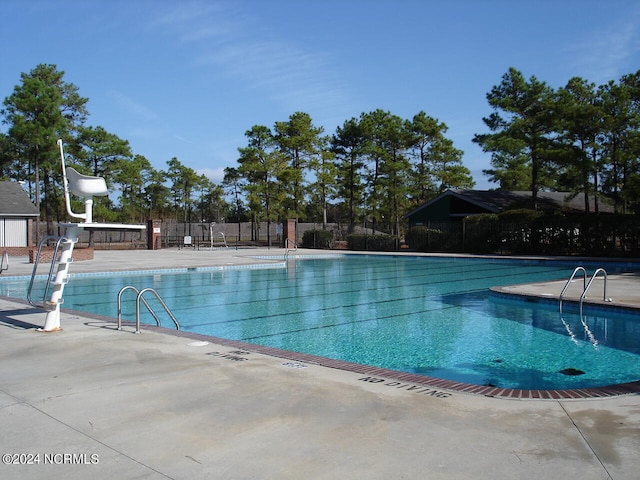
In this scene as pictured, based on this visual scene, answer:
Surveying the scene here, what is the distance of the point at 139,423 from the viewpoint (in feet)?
12.8

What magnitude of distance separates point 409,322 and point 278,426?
671 centimetres

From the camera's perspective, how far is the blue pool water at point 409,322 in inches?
283

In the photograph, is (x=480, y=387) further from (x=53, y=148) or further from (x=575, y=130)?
(x=53, y=148)

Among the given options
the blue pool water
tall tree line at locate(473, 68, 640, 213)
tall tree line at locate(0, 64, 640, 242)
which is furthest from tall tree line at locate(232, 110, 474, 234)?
Answer: the blue pool water

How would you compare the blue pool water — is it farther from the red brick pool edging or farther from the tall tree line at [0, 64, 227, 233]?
the tall tree line at [0, 64, 227, 233]

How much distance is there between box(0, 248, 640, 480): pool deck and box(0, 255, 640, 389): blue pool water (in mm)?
2321

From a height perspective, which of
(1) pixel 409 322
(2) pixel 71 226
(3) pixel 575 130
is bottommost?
(1) pixel 409 322

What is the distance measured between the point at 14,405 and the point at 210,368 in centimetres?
176

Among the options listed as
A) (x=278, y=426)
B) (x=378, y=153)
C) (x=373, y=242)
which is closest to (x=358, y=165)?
(x=378, y=153)

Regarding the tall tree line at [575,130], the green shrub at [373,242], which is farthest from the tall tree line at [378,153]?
the green shrub at [373,242]

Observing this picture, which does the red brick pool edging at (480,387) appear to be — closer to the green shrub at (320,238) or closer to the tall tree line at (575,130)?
the tall tree line at (575,130)

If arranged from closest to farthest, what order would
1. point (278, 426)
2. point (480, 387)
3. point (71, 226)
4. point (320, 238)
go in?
point (278, 426) → point (480, 387) → point (71, 226) → point (320, 238)

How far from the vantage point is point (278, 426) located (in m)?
3.82

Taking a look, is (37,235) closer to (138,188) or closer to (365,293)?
(138,188)
